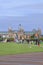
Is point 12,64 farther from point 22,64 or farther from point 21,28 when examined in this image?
point 21,28

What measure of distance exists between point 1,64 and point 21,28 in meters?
58.4

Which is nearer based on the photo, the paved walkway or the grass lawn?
the paved walkway

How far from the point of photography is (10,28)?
72938 mm

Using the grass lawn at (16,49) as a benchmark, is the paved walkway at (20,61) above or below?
above

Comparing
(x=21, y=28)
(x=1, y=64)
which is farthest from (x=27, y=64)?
(x=21, y=28)

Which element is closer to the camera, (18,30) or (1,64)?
(1,64)

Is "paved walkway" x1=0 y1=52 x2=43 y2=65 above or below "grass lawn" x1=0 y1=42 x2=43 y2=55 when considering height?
above

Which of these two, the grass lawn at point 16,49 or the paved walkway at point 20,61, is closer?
the paved walkway at point 20,61

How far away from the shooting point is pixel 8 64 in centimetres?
1143

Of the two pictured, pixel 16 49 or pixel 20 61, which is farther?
pixel 16 49

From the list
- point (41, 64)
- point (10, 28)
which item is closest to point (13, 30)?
point (10, 28)

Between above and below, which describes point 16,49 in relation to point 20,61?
below

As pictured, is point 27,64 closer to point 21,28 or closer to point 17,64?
point 17,64

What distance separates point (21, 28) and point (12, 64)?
58374 millimetres
